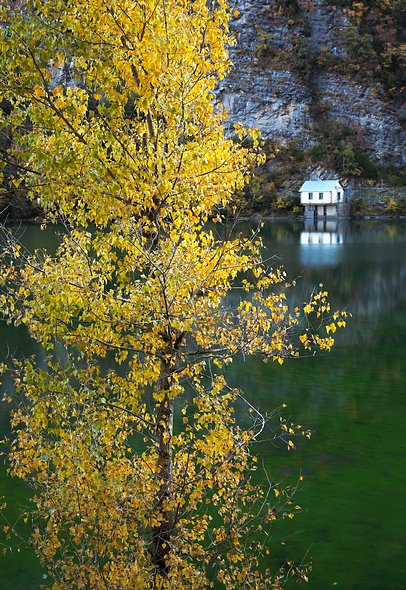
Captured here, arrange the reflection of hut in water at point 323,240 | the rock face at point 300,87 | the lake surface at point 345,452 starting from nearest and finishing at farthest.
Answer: the lake surface at point 345,452 < the reflection of hut in water at point 323,240 < the rock face at point 300,87

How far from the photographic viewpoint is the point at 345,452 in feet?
44.9

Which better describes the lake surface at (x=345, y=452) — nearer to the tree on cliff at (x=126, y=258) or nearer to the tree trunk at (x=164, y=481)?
the tree on cliff at (x=126, y=258)

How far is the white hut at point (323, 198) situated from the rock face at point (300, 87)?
1125 cm

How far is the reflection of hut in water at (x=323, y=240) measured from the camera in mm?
42906

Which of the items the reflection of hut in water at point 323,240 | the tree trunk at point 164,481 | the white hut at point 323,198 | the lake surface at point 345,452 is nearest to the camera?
the tree trunk at point 164,481

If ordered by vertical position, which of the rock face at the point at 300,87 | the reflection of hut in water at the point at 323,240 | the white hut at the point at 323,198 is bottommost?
the reflection of hut in water at the point at 323,240

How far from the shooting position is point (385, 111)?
94875 mm

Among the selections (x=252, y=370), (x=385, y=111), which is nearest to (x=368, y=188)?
(x=385, y=111)

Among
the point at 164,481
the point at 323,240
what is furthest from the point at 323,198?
the point at 164,481

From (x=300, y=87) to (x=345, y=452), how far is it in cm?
8675

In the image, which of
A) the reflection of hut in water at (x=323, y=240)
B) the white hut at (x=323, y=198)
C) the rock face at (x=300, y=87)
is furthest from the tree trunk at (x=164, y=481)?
the rock face at (x=300, y=87)

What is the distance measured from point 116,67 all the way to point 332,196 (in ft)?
252

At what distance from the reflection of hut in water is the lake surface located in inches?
Result: 445

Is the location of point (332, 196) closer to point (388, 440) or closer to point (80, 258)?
point (388, 440)
